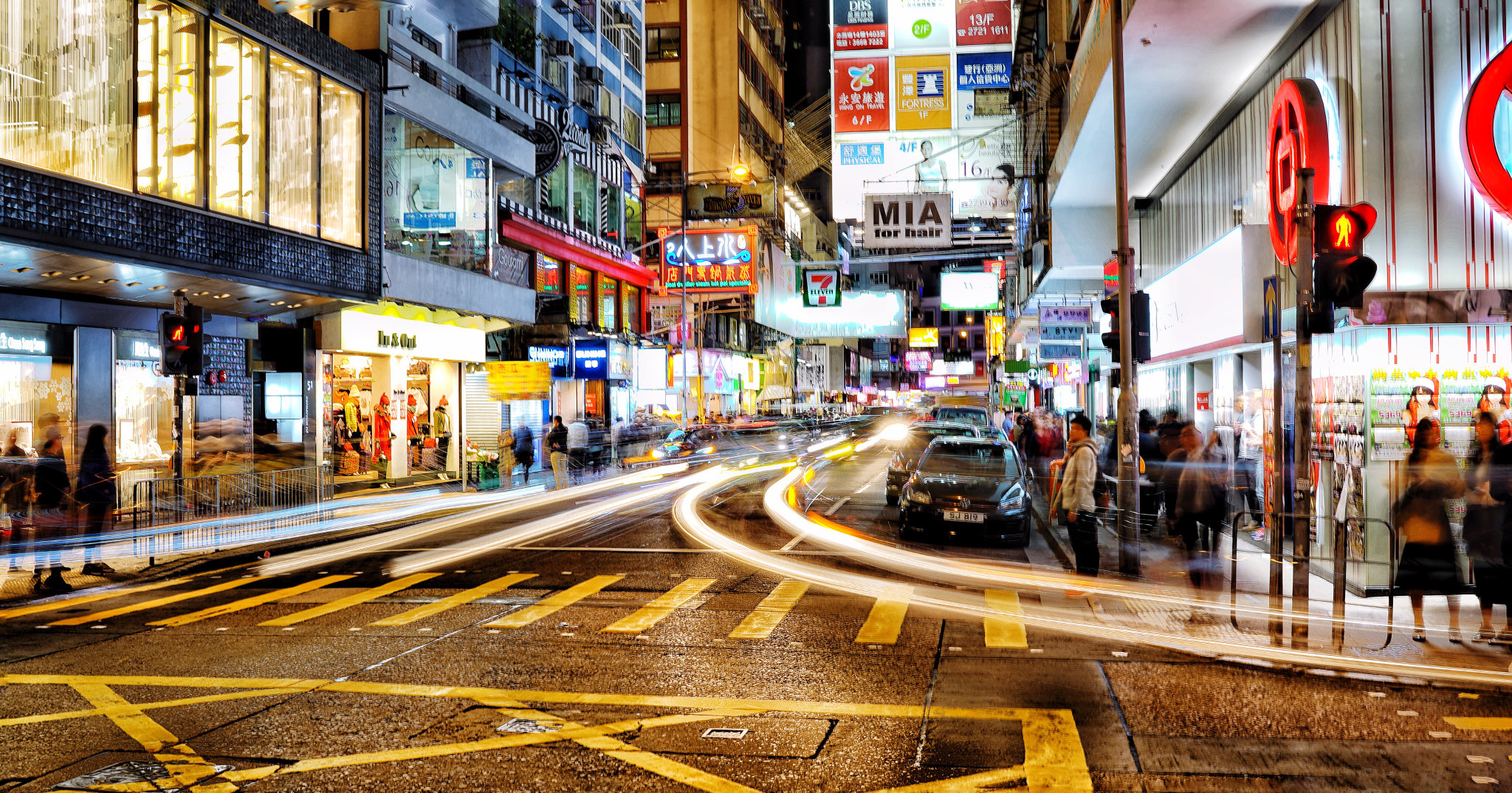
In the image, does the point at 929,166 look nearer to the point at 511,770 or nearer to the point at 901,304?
the point at 901,304

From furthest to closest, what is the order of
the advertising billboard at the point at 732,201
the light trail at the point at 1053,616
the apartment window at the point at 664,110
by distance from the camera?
the apartment window at the point at 664,110, the advertising billboard at the point at 732,201, the light trail at the point at 1053,616

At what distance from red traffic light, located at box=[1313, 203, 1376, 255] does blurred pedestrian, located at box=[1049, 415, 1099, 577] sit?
3837mm

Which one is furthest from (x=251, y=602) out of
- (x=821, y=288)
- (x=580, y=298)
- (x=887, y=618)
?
(x=580, y=298)

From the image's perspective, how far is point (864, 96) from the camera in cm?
2717

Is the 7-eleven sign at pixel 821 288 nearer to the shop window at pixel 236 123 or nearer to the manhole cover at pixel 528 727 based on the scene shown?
the shop window at pixel 236 123

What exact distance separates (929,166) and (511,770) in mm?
25430

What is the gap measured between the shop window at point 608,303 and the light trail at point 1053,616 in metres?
26.9

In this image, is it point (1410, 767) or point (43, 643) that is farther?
point (43, 643)

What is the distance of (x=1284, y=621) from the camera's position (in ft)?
32.2

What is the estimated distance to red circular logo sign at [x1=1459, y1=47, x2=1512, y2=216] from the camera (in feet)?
33.7

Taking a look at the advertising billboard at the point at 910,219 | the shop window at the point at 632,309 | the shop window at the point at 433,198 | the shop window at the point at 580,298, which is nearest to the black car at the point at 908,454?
the advertising billboard at the point at 910,219

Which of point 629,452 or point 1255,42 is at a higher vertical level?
point 1255,42

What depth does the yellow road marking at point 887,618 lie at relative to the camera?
9.26 metres

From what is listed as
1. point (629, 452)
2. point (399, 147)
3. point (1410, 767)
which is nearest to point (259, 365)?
point (399, 147)
